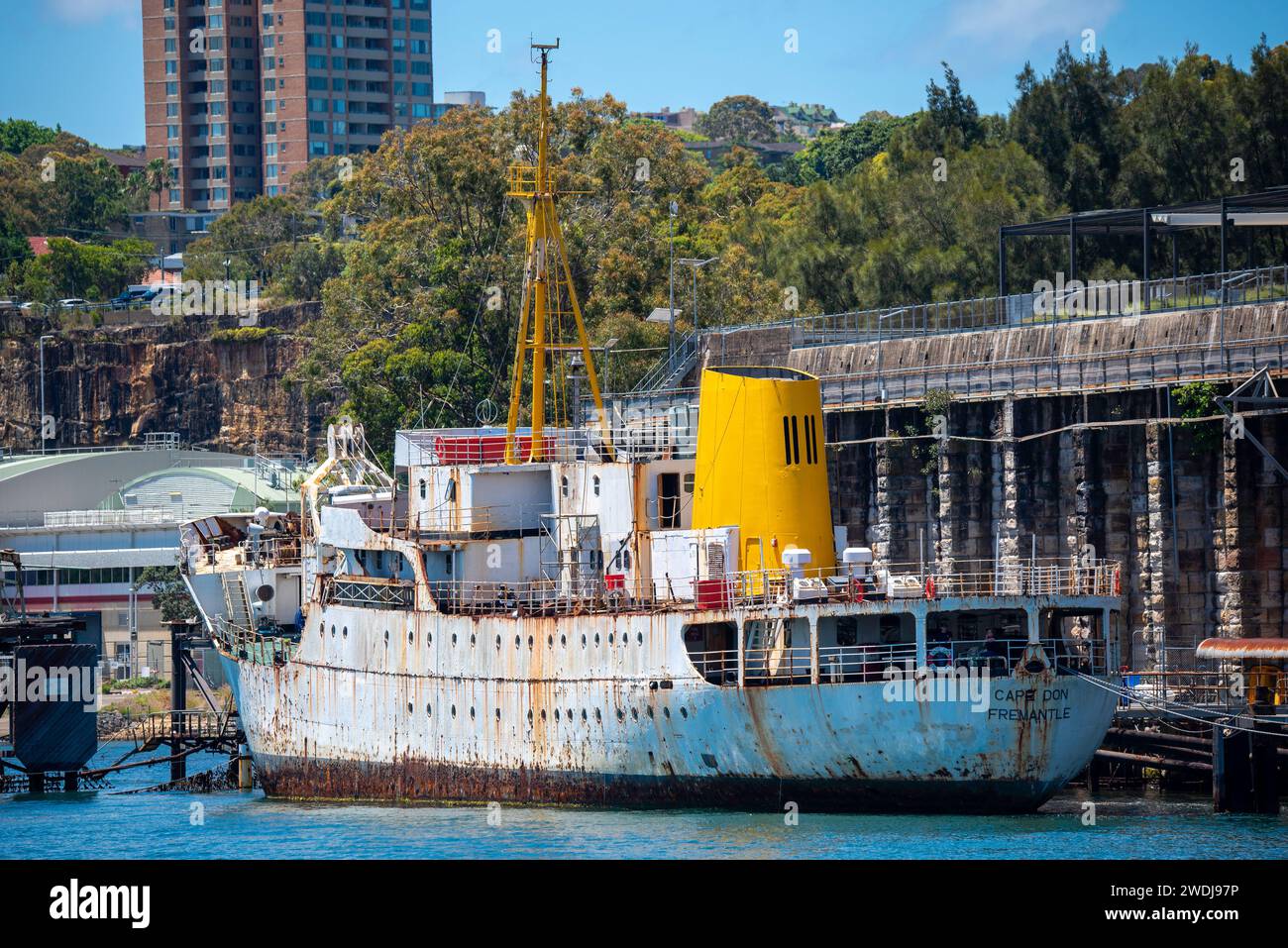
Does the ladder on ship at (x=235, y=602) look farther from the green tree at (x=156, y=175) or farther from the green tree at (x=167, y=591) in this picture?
the green tree at (x=156, y=175)

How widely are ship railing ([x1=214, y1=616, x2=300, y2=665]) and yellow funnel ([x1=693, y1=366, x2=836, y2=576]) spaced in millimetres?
14722

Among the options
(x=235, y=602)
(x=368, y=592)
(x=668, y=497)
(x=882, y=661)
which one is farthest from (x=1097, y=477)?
(x=235, y=602)

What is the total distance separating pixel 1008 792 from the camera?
44188 millimetres

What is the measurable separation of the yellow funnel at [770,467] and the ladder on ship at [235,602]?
18554mm

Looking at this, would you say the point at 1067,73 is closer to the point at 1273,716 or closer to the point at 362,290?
the point at 362,290

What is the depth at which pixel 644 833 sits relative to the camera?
44000 mm

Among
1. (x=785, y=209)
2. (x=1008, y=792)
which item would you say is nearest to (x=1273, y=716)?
(x=1008, y=792)

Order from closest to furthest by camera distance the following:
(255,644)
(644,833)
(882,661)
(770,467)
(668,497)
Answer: (644,833) → (882,661) → (770,467) → (668,497) → (255,644)

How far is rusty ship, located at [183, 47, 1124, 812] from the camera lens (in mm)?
44219

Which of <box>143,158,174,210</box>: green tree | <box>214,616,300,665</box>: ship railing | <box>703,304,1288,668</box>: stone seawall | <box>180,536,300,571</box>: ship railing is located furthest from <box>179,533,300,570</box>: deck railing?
<box>143,158,174,210</box>: green tree

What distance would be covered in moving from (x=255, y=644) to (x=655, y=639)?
55.1 ft

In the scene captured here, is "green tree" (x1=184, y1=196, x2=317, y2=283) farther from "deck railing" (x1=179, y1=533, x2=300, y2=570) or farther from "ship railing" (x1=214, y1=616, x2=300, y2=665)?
"ship railing" (x1=214, y1=616, x2=300, y2=665)

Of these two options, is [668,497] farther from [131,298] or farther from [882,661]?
[131,298]

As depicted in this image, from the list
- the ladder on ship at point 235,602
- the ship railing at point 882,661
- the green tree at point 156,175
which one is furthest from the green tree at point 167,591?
the green tree at point 156,175
